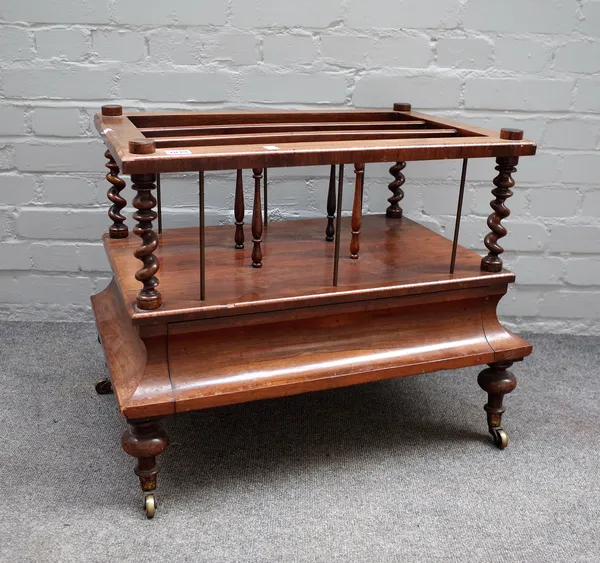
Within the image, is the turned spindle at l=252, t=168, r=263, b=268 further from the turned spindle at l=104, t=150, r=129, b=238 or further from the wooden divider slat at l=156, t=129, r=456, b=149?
the turned spindle at l=104, t=150, r=129, b=238

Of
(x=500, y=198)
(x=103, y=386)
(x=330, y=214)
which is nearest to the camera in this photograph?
(x=500, y=198)

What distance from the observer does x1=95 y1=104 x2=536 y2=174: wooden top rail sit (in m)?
1.21

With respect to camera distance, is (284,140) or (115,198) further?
(115,198)

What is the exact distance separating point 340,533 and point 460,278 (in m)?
0.58

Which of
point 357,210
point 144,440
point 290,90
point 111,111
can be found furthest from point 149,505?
point 290,90

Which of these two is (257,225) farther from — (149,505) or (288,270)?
(149,505)

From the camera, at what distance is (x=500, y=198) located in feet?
4.78

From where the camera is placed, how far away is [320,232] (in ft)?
5.90

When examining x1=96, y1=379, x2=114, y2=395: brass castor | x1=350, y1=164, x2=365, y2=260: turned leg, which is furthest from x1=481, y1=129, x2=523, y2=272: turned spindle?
x1=96, y1=379, x2=114, y2=395: brass castor

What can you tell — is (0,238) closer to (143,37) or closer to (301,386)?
(143,37)

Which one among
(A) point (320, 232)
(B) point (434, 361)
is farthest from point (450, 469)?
(A) point (320, 232)

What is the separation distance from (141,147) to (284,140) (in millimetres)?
357

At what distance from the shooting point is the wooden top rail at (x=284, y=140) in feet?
3.96

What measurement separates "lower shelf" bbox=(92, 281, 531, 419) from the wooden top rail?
307 mm
